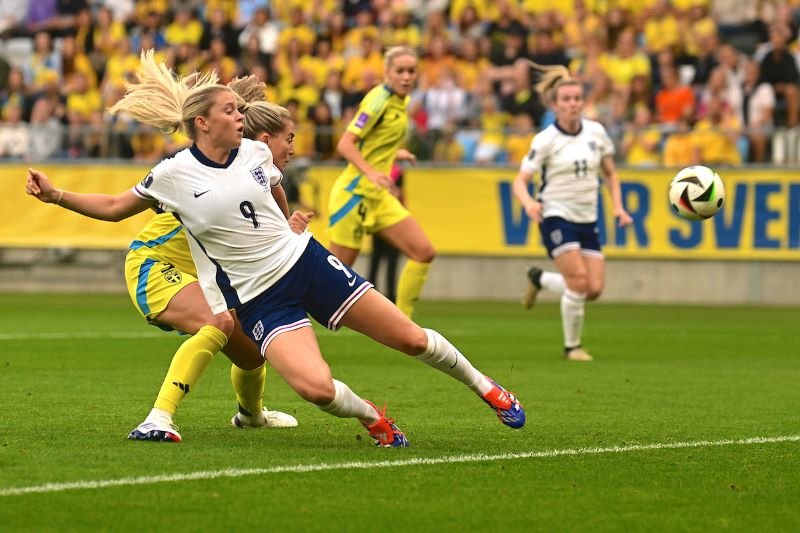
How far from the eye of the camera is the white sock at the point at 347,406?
7.07m

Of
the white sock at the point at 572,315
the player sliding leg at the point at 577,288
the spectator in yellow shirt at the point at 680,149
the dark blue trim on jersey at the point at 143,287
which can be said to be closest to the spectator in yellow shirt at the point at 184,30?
the spectator in yellow shirt at the point at 680,149

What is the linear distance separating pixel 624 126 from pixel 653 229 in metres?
1.49

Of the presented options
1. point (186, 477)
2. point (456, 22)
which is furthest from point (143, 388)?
point (456, 22)

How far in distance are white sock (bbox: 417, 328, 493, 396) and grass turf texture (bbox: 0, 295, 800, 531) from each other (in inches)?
12.7

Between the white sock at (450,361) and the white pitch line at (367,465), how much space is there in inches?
18.2

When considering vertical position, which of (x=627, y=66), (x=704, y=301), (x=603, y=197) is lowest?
(x=704, y=301)

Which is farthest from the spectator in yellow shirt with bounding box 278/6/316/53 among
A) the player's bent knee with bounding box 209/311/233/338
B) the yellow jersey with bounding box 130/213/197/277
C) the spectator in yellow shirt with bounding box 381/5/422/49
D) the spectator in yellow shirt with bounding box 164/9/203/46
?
the player's bent knee with bounding box 209/311/233/338

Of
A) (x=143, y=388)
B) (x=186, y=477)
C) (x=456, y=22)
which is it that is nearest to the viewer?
(x=186, y=477)

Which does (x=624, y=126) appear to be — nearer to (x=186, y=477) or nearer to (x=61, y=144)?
(x=61, y=144)

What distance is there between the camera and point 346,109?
2255 centimetres

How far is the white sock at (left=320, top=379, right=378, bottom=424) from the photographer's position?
7066 mm

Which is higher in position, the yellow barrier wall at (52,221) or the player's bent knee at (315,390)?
the player's bent knee at (315,390)

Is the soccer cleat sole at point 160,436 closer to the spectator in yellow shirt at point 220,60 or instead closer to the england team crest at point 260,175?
the england team crest at point 260,175

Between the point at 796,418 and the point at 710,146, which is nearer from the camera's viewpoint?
the point at 796,418
